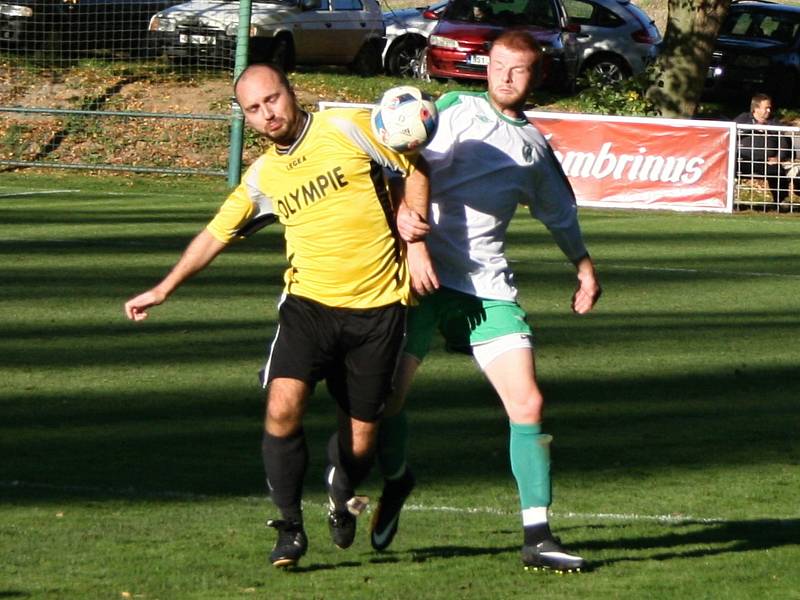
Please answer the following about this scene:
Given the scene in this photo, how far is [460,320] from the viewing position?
6.26 meters

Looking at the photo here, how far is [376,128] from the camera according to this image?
588 centimetres

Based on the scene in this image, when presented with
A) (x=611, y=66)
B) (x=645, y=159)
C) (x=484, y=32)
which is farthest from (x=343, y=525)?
(x=611, y=66)

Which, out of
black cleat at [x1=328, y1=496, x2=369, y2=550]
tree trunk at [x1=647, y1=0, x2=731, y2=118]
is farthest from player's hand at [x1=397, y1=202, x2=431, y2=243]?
tree trunk at [x1=647, y1=0, x2=731, y2=118]

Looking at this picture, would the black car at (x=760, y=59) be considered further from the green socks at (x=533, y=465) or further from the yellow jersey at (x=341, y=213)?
the yellow jersey at (x=341, y=213)

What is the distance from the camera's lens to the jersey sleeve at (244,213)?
600 cm

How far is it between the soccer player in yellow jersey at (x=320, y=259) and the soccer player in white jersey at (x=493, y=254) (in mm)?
307

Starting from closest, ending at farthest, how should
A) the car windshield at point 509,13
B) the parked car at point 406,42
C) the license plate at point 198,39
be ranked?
the license plate at point 198,39, the car windshield at point 509,13, the parked car at point 406,42

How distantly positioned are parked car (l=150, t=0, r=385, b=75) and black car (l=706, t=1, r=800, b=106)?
20.0ft

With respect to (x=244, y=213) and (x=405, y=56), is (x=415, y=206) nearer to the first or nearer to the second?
(x=244, y=213)

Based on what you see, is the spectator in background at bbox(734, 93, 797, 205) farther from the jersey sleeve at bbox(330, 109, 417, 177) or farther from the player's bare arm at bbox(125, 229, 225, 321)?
the player's bare arm at bbox(125, 229, 225, 321)

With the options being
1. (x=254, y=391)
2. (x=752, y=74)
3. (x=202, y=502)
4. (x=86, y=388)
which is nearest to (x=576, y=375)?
(x=254, y=391)

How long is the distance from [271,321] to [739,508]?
5439mm

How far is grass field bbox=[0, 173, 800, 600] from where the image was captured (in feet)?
19.9

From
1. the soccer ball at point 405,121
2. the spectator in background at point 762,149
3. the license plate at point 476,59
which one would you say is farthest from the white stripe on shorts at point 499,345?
the license plate at point 476,59
